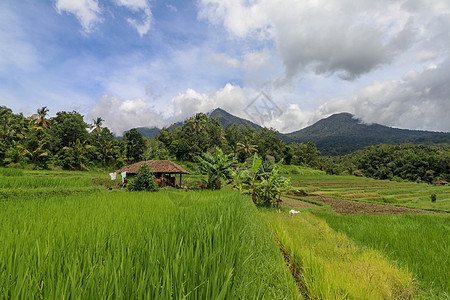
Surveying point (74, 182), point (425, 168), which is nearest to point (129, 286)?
point (74, 182)

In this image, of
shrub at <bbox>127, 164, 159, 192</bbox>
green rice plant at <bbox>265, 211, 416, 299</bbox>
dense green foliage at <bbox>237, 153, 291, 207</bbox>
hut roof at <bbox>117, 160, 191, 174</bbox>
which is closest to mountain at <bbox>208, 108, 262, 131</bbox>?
hut roof at <bbox>117, 160, 191, 174</bbox>

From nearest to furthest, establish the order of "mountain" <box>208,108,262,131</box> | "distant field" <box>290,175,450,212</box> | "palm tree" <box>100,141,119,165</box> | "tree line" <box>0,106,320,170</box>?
"distant field" <box>290,175,450,212</box>
"tree line" <box>0,106,320,170</box>
"palm tree" <box>100,141,119,165</box>
"mountain" <box>208,108,262,131</box>

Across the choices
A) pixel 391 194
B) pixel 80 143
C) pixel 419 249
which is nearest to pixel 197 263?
pixel 419 249

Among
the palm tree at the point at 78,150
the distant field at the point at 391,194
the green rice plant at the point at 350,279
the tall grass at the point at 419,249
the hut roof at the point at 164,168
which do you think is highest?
the palm tree at the point at 78,150

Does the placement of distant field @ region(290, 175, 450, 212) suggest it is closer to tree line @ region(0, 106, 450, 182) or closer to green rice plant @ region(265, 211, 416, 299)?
tree line @ region(0, 106, 450, 182)

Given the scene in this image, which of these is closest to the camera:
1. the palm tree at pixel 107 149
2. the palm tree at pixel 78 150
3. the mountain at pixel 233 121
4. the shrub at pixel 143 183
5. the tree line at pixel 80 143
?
the shrub at pixel 143 183

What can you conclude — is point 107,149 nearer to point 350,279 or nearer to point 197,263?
point 197,263

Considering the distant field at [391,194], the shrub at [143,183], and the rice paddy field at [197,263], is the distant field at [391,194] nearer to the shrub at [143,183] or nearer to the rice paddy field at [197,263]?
the rice paddy field at [197,263]

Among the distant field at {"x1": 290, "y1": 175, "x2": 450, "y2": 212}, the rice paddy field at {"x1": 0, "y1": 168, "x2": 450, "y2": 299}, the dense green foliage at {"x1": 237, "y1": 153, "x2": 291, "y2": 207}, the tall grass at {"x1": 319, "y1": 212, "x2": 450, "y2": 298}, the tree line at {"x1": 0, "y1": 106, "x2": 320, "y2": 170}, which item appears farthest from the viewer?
the tree line at {"x1": 0, "y1": 106, "x2": 320, "y2": 170}

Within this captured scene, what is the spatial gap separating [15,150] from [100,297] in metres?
35.6

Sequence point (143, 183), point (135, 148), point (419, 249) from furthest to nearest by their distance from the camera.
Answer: point (135, 148), point (143, 183), point (419, 249)

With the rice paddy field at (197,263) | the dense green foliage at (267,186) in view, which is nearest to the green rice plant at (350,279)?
the rice paddy field at (197,263)

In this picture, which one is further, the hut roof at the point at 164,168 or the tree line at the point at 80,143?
the tree line at the point at 80,143

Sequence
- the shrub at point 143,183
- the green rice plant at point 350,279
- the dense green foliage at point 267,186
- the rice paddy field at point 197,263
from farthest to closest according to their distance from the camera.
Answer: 1. the shrub at point 143,183
2. the dense green foliage at point 267,186
3. the green rice plant at point 350,279
4. the rice paddy field at point 197,263
